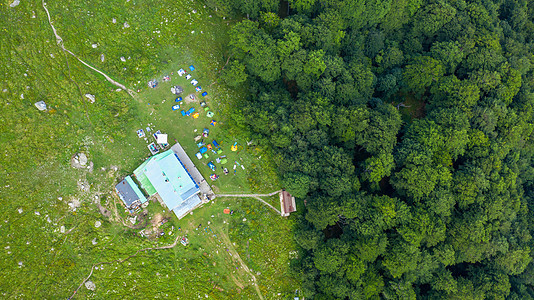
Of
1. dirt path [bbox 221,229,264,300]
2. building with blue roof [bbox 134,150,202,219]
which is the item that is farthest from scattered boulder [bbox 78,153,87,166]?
dirt path [bbox 221,229,264,300]

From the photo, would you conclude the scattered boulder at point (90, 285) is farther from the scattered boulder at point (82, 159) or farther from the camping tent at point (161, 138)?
the camping tent at point (161, 138)

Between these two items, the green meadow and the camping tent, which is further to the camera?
the camping tent

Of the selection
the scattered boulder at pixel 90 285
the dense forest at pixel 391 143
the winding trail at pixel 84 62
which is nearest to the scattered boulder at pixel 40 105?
the winding trail at pixel 84 62

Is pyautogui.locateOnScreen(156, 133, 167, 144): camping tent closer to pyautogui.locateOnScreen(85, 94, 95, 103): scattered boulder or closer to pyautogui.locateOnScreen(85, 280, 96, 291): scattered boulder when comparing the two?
pyautogui.locateOnScreen(85, 94, 95, 103): scattered boulder

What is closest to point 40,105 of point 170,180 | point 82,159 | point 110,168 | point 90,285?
point 82,159

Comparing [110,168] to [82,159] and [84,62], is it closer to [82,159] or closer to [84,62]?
[82,159]

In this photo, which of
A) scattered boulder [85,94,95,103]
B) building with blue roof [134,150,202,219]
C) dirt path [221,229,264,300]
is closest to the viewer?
building with blue roof [134,150,202,219]
